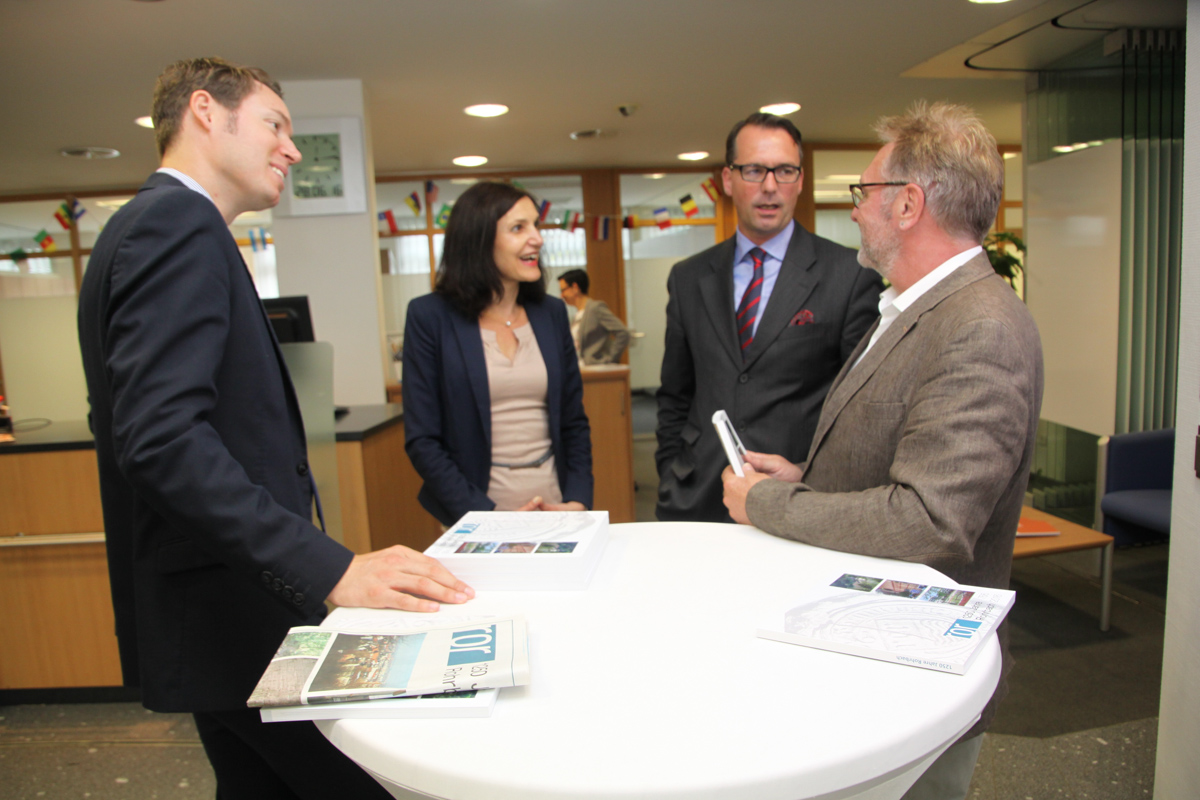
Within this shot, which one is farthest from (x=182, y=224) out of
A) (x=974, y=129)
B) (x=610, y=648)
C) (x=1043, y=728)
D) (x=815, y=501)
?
(x=1043, y=728)

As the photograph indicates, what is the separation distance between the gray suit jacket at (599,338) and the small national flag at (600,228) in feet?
7.24

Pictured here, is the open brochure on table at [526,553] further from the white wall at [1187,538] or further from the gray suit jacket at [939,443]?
the white wall at [1187,538]

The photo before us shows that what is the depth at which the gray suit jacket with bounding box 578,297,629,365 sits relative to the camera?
254 inches

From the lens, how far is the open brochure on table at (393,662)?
2.49 ft

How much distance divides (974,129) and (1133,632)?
2.84 meters

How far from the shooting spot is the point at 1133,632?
10.4ft

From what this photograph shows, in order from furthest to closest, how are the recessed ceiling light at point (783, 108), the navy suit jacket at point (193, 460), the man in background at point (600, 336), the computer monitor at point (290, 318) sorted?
1. the man in background at point (600, 336)
2. the recessed ceiling light at point (783, 108)
3. the computer monitor at point (290, 318)
4. the navy suit jacket at point (193, 460)

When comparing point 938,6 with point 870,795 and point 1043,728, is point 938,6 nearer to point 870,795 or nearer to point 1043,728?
point 1043,728

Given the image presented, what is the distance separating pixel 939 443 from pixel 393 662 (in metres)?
0.83

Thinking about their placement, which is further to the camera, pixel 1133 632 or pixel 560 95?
pixel 560 95

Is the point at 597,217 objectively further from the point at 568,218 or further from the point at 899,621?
the point at 899,621

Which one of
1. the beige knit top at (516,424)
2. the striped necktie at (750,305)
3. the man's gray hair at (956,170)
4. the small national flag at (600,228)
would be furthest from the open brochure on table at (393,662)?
the small national flag at (600,228)

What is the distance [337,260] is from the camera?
4.59 m

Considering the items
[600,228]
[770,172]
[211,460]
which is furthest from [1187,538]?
[600,228]
